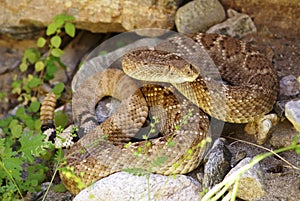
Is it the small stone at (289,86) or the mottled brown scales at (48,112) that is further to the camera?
the mottled brown scales at (48,112)

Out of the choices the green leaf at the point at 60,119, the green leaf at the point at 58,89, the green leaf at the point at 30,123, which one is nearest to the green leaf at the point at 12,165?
the green leaf at the point at 60,119

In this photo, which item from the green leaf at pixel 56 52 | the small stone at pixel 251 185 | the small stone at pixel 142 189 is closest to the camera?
the small stone at pixel 251 185

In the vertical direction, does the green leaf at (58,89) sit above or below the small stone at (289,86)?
below

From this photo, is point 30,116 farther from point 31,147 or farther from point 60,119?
point 31,147

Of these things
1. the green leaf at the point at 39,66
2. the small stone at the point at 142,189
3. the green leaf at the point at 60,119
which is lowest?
the green leaf at the point at 60,119

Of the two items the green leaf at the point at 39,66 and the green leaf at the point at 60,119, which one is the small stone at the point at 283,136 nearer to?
the green leaf at the point at 60,119

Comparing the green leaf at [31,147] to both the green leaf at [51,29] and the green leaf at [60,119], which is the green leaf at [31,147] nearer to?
the green leaf at [60,119]

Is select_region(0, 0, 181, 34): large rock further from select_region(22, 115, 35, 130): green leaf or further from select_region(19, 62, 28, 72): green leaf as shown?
select_region(22, 115, 35, 130): green leaf

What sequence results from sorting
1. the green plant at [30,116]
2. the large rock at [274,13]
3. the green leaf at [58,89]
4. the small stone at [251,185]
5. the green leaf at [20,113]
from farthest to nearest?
the green leaf at [58,89], the green leaf at [20,113], the large rock at [274,13], the green plant at [30,116], the small stone at [251,185]
